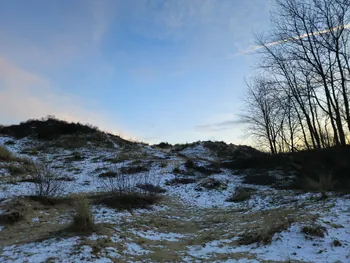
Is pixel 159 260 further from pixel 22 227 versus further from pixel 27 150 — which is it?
pixel 27 150

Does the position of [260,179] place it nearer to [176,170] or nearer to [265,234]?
[176,170]

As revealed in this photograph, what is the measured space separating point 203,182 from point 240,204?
3.26 meters

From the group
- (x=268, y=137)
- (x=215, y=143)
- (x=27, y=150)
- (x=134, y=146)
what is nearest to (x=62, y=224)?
(x=27, y=150)

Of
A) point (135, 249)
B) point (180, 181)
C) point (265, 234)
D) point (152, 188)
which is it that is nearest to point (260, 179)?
point (180, 181)

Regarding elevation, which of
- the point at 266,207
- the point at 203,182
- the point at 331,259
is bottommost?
the point at 331,259

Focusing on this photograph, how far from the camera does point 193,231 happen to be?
7.11 metres

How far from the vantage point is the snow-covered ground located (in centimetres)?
480

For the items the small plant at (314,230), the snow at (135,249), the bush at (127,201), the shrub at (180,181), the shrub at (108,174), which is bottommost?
the snow at (135,249)

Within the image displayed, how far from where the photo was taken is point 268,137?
33.3m

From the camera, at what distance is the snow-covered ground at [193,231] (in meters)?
4.80

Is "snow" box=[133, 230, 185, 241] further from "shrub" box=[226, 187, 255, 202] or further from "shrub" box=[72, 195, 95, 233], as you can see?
"shrub" box=[226, 187, 255, 202]

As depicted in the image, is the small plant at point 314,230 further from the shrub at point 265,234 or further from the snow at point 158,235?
the snow at point 158,235

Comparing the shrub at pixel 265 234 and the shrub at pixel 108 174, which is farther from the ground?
the shrub at pixel 108 174

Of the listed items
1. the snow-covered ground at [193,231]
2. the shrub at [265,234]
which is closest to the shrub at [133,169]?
the snow-covered ground at [193,231]
